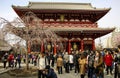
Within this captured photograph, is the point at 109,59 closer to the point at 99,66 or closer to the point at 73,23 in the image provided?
the point at 99,66

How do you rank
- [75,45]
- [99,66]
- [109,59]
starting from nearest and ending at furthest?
1. [99,66]
2. [109,59]
3. [75,45]

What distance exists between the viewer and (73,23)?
4397 cm

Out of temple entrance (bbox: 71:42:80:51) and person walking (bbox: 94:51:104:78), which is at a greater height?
temple entrance (bbox: 71:42:80:51)

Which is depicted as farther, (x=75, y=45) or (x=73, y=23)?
(x=75, y=45)

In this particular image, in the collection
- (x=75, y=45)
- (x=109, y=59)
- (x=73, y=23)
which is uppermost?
(x=73, y=23)

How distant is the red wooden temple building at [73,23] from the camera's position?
1679 inches

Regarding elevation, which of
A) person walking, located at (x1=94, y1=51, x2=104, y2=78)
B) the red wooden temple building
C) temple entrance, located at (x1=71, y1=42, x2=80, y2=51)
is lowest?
person walking, located at (x1=94, y1=51, x2=104, y2=78)

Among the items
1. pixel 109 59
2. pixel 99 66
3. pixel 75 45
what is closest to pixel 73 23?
pixel 75 45

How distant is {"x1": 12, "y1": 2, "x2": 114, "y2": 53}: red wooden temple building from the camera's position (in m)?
42.7

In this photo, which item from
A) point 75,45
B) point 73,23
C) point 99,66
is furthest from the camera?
point 75,45

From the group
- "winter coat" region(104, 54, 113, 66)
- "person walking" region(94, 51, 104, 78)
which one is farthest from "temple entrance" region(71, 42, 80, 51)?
"person walking" region(94, 51, 104, 78)

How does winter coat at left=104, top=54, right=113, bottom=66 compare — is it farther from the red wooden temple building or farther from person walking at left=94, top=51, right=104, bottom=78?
the red wooden temple building

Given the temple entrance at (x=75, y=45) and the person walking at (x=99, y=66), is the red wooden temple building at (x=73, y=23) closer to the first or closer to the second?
the temple entrance at (x=75, y=45)

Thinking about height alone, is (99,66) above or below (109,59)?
below
